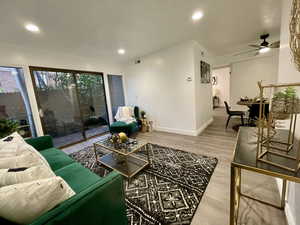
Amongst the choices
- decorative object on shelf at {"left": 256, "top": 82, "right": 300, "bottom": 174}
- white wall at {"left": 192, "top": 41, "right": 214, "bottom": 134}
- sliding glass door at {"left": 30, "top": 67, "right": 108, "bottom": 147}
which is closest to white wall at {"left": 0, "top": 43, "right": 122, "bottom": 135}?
sliding glass door at {"left": 30, "top": 67, "right": 108, "bottom": 147}

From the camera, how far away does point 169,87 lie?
391 centimetres

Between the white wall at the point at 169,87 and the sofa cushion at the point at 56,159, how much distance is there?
2.90m

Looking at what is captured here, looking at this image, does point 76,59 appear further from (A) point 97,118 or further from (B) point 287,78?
(B) point 287,78

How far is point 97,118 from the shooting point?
14.6ft

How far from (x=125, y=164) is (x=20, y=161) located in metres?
1.45

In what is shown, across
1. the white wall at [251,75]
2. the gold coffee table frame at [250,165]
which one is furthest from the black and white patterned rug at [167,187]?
the white wall at [251,75]

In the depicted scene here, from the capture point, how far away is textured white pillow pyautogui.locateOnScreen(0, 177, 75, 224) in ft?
2.15

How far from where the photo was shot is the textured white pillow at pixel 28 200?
0.66 m

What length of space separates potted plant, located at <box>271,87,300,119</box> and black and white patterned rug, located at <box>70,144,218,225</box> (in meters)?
1.27

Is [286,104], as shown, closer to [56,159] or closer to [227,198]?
[227,198]

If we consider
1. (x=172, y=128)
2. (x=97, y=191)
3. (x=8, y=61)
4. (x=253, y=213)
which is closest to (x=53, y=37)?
(x=8, y=61)

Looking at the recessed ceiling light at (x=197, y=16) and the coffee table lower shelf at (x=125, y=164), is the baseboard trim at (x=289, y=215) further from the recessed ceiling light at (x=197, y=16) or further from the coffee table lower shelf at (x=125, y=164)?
the recessed ceiling light at (x=197, y=16)

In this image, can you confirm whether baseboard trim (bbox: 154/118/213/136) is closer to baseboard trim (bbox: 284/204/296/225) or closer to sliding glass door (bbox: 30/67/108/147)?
sliding glass door (bbox: 30/67/108/147)

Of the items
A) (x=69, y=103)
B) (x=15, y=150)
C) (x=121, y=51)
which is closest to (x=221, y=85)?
(x=121, y=51)
